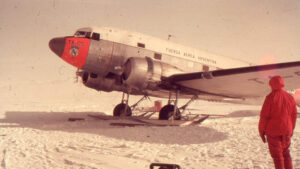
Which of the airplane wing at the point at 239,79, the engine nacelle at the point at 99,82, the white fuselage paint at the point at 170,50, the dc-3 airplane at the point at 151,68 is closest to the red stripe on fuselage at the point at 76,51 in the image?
the dc-3 airplane at the point at 151,68

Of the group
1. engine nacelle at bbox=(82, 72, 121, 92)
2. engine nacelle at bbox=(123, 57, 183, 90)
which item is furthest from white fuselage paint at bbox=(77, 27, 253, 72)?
engine nacelle at bbox=(82, 72, 121, 92)

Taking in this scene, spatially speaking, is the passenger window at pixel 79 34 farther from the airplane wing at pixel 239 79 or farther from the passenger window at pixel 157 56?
the airplane wing at pixel 239 79

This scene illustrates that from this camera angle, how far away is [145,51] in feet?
38.2

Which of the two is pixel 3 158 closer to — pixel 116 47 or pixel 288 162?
pixel 288 162

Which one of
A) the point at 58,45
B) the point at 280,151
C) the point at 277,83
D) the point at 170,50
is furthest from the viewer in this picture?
the point at 170,50

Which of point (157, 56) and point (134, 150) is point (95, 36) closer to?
point (157, 56)

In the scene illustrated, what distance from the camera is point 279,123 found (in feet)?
11.8

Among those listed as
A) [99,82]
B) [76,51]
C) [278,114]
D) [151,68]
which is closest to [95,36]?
[76,51]

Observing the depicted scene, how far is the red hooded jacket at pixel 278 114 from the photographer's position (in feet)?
11.8

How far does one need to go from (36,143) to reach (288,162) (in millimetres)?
5842

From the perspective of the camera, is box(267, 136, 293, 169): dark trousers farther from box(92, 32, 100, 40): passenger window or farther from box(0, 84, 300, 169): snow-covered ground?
box(92, 32, 100, 40): passenger window

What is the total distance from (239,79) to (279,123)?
246 inches

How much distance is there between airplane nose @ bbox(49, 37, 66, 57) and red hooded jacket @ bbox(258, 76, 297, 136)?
857 cm

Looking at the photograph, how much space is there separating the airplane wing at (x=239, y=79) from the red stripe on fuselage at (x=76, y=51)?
370cm
